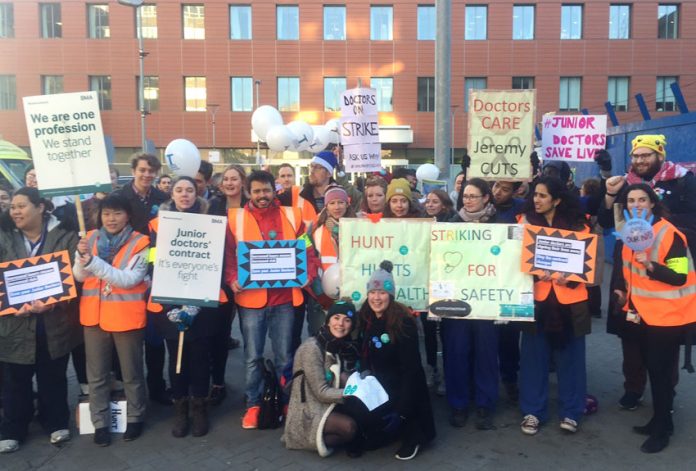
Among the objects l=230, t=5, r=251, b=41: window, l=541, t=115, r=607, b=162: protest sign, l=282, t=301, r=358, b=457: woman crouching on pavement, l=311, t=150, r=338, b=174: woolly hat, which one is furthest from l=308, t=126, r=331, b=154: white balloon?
l=230, t=5, r=251, b=41: window

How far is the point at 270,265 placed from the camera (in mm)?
4957

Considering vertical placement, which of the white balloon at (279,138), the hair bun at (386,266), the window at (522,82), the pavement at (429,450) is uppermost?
the window at (522,82)

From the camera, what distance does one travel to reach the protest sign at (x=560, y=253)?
4.61 m

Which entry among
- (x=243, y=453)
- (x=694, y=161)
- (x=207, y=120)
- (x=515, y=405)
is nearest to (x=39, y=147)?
(x=243, y=453)

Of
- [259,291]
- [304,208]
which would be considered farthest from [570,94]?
[259,291]

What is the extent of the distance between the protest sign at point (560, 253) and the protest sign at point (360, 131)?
11.2 feet

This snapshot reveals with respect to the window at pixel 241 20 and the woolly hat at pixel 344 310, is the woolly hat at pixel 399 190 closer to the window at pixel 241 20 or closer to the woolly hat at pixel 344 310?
the woolly hat at pixel 344 310

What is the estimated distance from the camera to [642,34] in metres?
33.2

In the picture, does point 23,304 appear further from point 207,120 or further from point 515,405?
point 207,120

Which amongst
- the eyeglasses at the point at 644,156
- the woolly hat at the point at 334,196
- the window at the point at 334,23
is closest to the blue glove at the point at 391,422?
the woolly hat at the point at 334,196

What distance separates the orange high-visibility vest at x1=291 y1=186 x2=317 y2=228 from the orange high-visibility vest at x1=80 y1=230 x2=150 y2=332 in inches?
62.7

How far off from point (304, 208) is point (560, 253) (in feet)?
8.12

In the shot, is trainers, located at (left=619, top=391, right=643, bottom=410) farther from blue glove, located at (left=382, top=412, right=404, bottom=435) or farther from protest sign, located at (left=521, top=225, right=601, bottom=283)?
blue glove, located at (left=382, top=412, right=404, bottom=435)

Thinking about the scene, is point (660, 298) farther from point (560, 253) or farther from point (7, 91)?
point (7, 91)
